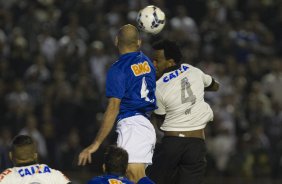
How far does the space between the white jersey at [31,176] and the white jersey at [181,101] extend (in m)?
2.06

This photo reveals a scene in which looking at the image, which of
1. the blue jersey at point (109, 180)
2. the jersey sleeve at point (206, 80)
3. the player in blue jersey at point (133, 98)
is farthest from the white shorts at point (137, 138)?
the blue jersey at point (109, 180)

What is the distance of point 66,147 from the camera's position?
17.0 metres

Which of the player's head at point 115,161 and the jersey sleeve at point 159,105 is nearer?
the player's head at point 115,161

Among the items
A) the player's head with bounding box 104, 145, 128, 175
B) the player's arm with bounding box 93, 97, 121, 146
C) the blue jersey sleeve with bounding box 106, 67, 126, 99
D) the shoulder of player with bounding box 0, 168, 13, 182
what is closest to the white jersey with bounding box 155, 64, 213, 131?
the blue jersey sleeve with bounding box 106, 67, 126, 99

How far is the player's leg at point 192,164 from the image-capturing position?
33.1 ft

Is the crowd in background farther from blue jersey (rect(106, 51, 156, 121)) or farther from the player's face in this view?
blue jersey (rect(106, 51, 156, 121))

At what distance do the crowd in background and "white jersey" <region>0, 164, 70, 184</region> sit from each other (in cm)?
804

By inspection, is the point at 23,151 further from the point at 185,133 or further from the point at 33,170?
the point at 185,133

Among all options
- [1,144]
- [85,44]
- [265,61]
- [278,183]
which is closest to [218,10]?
[265,61]

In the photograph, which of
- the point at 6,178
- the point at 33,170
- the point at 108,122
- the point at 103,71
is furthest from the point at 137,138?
the point at 103,71

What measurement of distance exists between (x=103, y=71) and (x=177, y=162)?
9.04m

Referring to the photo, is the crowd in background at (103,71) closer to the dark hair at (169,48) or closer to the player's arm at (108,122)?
the dark hair at (169,48)

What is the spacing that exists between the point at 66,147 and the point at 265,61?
5.91 m

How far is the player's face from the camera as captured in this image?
10180mm
